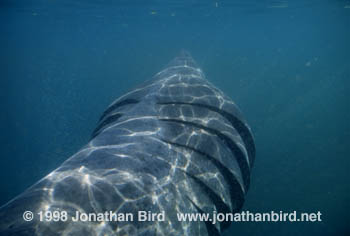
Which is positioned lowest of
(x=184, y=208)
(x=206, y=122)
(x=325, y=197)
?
(x=184, y=208)

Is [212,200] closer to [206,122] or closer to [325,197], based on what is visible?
[206,122]

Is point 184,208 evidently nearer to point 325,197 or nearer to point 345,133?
point 325,197

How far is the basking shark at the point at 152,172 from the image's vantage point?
264cm

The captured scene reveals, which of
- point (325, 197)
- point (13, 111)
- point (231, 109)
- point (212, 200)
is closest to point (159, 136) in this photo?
point (212, 200)

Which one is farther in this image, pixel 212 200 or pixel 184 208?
pixel 212 200

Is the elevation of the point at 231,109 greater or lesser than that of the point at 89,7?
lesser

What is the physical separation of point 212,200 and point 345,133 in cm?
2124

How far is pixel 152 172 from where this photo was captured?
3.60 metres

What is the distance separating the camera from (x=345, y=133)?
2014 cm

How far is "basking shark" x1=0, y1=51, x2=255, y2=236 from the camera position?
264 cm

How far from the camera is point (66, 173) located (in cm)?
323

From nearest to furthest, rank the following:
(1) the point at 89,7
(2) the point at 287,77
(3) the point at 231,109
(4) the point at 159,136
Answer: (4) the point at 159,136
(3) the point at 231,109
(1) the point at 89,7
(2) the point at 287,77

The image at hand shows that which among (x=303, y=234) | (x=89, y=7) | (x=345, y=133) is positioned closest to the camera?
(x=303, y=234)

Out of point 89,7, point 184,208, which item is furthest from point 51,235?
point 89,7
